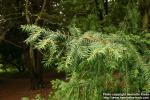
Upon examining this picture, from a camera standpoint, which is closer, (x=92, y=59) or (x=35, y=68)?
(x=92, y=59)

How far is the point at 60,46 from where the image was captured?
2.08 meters

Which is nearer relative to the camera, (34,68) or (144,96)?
(144,96)

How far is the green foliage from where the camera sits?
1.92m

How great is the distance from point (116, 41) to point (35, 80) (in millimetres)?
12092

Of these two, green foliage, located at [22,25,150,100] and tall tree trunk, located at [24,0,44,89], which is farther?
tall tree trunk, located at [24,0,44,89]

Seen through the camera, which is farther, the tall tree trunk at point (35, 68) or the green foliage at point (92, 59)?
the tall tree trunk at point (35, 68)

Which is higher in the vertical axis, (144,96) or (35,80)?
(144,96)

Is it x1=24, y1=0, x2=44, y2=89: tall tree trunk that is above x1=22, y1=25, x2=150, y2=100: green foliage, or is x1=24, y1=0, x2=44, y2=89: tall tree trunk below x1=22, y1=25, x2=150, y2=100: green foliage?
below

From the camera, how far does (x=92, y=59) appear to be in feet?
6.52

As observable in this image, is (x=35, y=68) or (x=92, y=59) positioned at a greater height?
(x=92, y=59)

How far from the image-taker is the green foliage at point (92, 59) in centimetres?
192

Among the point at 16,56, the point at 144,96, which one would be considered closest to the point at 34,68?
the point at 16,56

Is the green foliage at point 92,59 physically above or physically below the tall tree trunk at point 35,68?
above

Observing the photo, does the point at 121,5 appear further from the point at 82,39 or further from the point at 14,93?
the point at 14,93
